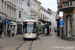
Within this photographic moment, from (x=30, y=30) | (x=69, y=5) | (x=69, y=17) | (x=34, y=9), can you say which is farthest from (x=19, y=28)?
(x=69, y=5)

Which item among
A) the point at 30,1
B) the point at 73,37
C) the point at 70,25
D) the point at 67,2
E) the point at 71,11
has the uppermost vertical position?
the point at 30,1

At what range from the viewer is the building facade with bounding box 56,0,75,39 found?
20.6 m

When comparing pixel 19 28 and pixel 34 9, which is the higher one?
pixel 34 9

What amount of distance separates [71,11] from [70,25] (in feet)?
7.55

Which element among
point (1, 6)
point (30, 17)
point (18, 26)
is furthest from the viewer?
point (30, 17)

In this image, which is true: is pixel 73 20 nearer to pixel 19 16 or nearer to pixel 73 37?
pixel 73 37

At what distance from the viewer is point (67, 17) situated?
23156 millimetres

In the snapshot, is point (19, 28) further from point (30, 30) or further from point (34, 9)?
point (30, 30)

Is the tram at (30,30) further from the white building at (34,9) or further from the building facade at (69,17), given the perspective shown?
the white building at (34,9)

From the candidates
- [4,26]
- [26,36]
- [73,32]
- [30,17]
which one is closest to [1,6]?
[4,26]

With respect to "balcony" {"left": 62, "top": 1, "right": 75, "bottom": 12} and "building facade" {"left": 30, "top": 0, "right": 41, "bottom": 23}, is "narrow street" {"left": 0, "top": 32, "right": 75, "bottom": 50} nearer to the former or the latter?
"balcony" {"left": 62, "top": 1, "right": 75, "bottom": 12}

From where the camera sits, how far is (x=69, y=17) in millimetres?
22828

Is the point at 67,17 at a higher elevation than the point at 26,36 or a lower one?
higher

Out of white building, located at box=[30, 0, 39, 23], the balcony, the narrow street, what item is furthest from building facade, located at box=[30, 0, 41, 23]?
the narrow street
